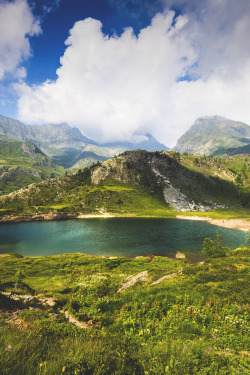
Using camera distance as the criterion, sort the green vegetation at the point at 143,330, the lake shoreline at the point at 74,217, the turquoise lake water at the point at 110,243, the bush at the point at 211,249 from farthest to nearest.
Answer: the lake shoreline at the point at 74,217
the turquoise lake water at the point at 110,243
the bush at the point at 211,249
the green vegetation at the point at 143,330

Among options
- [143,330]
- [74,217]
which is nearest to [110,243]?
[143,330]

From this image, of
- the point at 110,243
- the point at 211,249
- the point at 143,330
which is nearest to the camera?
the point at 143,330

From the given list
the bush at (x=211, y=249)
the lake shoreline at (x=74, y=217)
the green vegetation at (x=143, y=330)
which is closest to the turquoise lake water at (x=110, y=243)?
the bush at (x=211, y=249)

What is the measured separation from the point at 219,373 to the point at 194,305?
23.7 ft

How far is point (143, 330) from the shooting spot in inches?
393

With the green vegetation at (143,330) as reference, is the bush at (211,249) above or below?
below

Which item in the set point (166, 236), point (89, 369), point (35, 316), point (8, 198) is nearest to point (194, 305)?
point (89, 369)

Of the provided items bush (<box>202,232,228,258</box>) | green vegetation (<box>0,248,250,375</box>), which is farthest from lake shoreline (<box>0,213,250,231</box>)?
green vegetation (<box>0,248,250,375</box>)

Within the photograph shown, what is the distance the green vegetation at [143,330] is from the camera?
5.30 m

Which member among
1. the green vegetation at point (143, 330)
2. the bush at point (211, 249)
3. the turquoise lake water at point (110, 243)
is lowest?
the turquoise lake water at point (110, 243)

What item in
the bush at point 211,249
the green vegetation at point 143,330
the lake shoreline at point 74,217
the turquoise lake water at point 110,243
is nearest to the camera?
the green vegetation at point 143,330

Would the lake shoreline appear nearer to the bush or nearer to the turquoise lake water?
the turquoise lake water

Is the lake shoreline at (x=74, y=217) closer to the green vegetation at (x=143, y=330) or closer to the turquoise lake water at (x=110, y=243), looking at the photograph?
the turquoise lake water at (x=110, y=243)

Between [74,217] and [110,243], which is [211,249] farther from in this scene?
[74,217]
